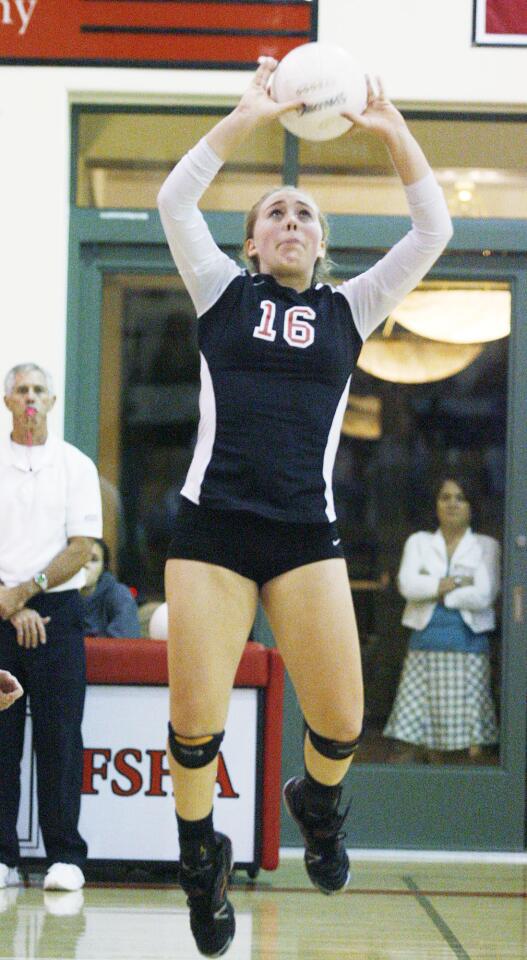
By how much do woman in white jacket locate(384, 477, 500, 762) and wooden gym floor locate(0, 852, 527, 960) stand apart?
793 millimetres

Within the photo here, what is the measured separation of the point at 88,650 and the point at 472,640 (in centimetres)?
193

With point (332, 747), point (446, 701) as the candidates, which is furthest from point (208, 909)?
point (446, 701)

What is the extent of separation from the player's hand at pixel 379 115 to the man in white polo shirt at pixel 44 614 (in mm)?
2523

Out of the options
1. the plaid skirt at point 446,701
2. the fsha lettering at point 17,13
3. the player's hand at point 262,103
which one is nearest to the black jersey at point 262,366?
the player's hand at point 262,103

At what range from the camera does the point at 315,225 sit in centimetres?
363

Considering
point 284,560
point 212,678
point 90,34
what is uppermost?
point 90,34

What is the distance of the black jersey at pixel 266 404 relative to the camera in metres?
3.50

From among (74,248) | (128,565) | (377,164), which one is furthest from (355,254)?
(128,565)

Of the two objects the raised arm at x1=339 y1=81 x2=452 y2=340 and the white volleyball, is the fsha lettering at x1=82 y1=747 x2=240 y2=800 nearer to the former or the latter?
the raised arm at x1=339 y1=81 x2=452 y2=340

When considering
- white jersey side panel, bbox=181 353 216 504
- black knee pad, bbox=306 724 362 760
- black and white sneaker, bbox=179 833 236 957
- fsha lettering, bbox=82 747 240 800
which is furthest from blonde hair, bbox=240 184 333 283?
fsha lettering, bbox=82 747 240 800

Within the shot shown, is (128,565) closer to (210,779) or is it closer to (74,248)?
(74,248)

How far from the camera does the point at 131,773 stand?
571 cm

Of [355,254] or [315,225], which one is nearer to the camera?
[315,225]

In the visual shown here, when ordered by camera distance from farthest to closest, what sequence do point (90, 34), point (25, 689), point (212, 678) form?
point (90, 34)
point (25, 689)
point (212, 678)
